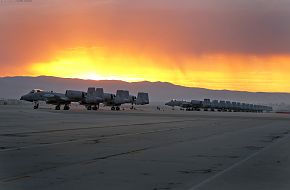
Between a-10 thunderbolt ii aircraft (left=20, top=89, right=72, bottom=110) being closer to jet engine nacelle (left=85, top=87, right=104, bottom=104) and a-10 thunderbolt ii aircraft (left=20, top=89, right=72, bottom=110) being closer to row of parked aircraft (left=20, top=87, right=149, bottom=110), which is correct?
row of parked aircraft (left=20, top=87, right=149, bottom=110)

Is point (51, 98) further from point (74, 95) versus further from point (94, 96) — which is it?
point (94, 96)

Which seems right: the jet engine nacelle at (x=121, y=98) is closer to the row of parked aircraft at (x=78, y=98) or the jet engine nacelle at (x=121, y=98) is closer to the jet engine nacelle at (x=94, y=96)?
the row of parked aircraft at (x=78, y=98)

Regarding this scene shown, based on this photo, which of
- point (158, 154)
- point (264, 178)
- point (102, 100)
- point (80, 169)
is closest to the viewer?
point (264, 178)

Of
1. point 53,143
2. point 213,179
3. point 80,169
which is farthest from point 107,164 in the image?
point 53,143

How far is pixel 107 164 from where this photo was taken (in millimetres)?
14836

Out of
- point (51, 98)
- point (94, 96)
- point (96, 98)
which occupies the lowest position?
point (51, 98)

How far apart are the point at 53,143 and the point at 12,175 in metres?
9.09

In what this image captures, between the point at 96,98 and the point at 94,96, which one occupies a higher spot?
the point at 94,96

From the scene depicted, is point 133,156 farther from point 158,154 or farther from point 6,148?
point 6,148

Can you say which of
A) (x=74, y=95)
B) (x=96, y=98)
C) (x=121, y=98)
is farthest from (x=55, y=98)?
(x=121, y=98)

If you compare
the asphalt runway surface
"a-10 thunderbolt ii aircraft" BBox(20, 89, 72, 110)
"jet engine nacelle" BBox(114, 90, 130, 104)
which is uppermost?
"jet engine nacelle" BBox(114, 90, 130, 104)

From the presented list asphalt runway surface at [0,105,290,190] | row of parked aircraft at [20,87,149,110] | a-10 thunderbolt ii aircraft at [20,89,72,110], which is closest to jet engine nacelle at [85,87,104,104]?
row of parked aircraft at [20,87,149,110]

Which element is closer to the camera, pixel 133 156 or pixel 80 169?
pixel 80 169

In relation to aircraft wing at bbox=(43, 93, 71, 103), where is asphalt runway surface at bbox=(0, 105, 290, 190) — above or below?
below
